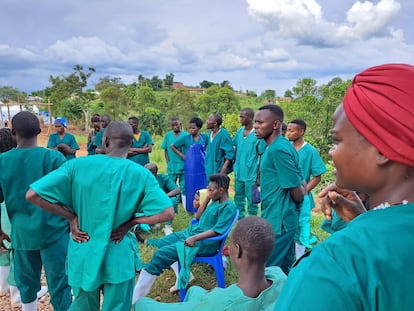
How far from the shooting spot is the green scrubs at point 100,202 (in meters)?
2.08

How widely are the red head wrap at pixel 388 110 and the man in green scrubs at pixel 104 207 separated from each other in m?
1.58

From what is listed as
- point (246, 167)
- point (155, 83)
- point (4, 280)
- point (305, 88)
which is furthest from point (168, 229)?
point (155, 83)

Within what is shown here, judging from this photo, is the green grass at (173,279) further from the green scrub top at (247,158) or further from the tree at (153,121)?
the tree at (153,121)

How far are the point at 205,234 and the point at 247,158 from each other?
1984 millimetres

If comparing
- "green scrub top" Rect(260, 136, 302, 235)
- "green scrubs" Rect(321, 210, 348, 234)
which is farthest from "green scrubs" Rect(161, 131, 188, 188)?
"green scrubs" Rect(321, 210, 348, 234)

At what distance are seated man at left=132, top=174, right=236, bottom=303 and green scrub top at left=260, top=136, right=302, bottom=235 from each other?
19.3 inches

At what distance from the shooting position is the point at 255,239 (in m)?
1.93

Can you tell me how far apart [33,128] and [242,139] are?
122 inches

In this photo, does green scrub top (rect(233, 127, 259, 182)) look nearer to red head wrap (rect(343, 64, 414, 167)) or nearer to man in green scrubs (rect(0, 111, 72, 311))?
man in green scrubs (rect(0, 111, 72, 311))

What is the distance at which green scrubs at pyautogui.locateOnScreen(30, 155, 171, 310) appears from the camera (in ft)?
6.81

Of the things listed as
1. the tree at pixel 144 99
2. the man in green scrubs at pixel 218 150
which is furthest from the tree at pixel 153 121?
the man in green scrubs at pixel 218 150

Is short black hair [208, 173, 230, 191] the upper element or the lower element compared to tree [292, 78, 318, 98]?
lower

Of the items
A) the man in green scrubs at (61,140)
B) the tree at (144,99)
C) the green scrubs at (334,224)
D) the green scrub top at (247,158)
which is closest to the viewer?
the green scrubs at (334,224)

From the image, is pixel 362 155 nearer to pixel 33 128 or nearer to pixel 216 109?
pixel 33 128
